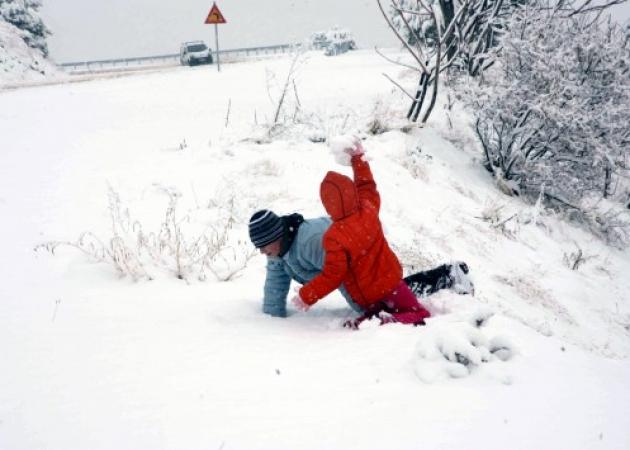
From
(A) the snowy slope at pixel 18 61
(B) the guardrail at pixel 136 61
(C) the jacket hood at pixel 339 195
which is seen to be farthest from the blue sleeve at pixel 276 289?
(B) the guardrail at pixel 136 61

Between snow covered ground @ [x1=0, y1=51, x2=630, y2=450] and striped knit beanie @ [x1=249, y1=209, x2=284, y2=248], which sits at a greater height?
striped knit beanie @ [x1=249, y1=209, x2=284, y2=248]

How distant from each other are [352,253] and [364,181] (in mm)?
738

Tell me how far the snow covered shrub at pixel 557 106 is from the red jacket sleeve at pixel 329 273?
20.6 ft

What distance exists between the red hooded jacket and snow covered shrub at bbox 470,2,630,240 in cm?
600

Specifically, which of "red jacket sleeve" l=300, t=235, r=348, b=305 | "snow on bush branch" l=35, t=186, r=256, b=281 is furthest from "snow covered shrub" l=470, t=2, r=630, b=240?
"red jacket sleeve" l=300, t=235, r=348, b=305

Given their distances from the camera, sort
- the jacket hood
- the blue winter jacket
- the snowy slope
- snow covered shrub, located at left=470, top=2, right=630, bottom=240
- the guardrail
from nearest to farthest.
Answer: the jacket hood, the blue winter jacket, snow covered shrub, located at left=470, top=2, right=630, bottom=240, the snowy slope, the guardrail

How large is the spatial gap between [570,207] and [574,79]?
2261 mm

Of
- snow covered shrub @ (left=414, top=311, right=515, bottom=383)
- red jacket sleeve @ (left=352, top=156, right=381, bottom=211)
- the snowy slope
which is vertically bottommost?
the snowy slope

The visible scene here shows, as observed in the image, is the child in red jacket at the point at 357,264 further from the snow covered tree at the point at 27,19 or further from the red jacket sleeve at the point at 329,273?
the snow covered tree at the point at 27,19

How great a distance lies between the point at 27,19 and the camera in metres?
24.0

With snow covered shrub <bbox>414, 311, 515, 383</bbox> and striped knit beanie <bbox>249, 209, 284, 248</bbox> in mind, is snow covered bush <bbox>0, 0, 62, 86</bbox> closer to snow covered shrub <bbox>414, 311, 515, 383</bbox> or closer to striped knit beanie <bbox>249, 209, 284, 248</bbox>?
striped knit beanie <bbox>249, 209, 284, 248</bbox>

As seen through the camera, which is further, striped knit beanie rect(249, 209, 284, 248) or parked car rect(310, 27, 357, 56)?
parked car rect(310, 27, 357, 56)

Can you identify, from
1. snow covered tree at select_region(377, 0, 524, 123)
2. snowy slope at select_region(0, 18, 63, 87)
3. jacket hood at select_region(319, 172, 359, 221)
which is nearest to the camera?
jacket hood at select_region(319, 172, 359, 221)

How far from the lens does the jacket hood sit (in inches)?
115
